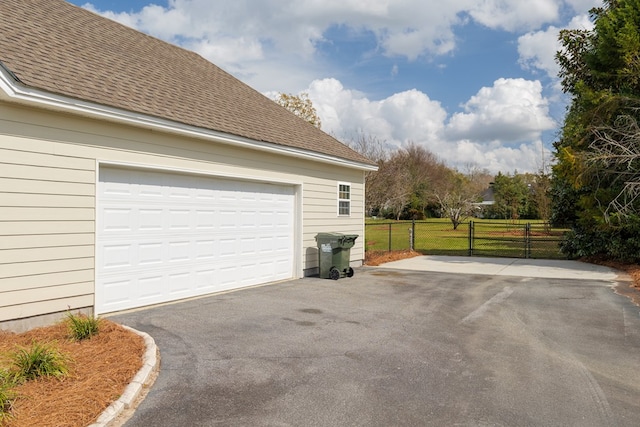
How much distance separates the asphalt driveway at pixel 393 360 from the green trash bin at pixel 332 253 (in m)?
2.03

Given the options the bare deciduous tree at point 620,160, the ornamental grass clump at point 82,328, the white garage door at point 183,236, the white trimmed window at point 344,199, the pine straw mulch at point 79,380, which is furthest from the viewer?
the white trimmed window at point 344,199

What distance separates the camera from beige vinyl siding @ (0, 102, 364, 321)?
572 cm

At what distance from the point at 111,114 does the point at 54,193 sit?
142 centimetres

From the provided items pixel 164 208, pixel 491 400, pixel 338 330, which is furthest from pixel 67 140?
pixel 491 400

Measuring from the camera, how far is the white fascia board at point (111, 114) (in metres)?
5.57

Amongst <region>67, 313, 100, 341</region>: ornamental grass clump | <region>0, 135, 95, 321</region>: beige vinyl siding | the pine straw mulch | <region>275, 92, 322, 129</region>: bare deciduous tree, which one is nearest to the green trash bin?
<region>0, 135, 95, 321</region>: beige vinyl siding

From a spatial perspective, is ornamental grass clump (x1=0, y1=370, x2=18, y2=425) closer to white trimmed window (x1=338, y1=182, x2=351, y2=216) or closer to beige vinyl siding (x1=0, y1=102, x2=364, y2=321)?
beige vinyl siding (x1=0, y1=102, x2=364, y2=321)

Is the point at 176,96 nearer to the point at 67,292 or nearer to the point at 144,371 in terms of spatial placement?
the point at 67,292

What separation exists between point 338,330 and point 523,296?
181 inches

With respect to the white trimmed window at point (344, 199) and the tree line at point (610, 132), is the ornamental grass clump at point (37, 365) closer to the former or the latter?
the white trimmed window at point (344, 199)

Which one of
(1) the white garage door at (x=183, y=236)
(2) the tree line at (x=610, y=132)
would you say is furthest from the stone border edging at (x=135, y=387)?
(2) the tree line at (x=610, y=132)

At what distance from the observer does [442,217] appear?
169ft

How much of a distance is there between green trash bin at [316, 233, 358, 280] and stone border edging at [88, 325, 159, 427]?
5.94 m

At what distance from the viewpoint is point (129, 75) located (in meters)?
8.25
